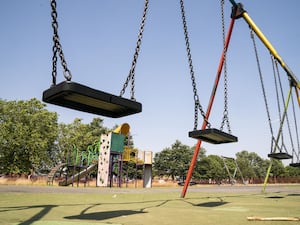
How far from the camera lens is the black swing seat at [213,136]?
6.18 m

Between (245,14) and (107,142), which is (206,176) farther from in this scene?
(245,14)

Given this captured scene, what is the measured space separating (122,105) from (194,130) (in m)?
3.08

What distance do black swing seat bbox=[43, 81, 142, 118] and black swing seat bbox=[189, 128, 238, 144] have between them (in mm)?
2520

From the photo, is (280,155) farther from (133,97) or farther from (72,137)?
(72,137)

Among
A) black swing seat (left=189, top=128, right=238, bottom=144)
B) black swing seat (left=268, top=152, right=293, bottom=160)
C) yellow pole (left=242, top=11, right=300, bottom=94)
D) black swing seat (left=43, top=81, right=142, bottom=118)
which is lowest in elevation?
black swing seat (left=268, top=152, right=293, bottom=160)

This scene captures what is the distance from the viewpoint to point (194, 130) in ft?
21.5

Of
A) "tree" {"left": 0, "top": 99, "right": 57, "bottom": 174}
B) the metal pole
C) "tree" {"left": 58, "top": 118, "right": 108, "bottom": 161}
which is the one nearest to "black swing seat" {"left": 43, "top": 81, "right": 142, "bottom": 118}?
the metal pole

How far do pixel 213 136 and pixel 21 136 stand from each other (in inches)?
1671

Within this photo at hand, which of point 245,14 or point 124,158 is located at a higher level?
point 245,14

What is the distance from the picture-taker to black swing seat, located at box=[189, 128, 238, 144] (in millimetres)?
6182

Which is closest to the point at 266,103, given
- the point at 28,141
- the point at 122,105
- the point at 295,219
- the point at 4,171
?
the point at 295,219

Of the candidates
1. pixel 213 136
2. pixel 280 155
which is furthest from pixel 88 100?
pixel 280 155

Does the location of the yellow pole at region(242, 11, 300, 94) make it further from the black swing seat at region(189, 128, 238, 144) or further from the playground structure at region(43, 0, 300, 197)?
the black swing seat at region(189, 128, 238, 144)

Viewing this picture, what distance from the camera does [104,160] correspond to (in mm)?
30594
